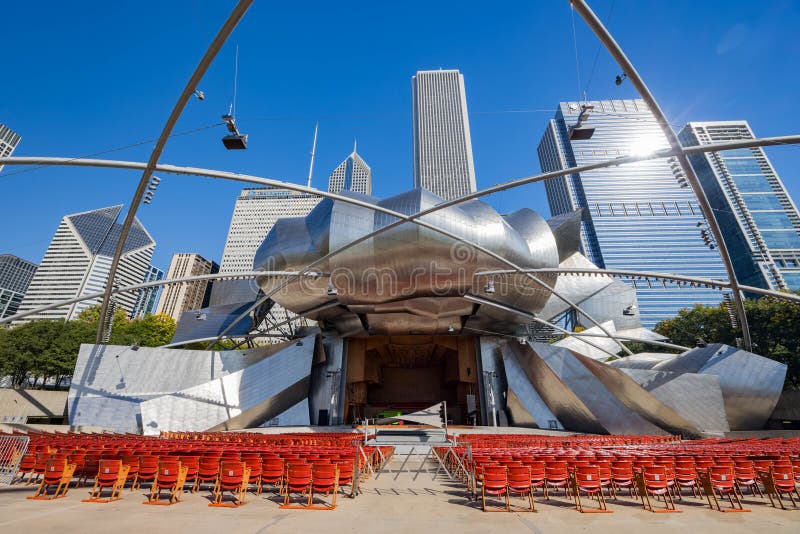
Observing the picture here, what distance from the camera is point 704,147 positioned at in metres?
9.74

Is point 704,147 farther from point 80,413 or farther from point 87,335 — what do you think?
point 87,335

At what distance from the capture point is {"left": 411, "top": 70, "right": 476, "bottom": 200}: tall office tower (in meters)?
163

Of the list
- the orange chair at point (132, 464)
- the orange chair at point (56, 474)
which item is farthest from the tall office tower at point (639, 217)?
the orange chair at point (56, 474)

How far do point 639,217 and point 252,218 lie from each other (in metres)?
156

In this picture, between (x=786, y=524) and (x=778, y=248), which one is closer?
(x=786, y=524)

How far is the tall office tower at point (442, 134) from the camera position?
163 metres

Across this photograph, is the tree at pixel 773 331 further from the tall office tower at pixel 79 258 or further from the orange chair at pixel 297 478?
the tall office tower at pixel 79 258

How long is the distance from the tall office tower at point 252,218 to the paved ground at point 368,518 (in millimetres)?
147701

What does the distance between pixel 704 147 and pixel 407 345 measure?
3412 centimetres

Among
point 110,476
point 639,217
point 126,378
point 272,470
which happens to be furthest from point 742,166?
point 126,378

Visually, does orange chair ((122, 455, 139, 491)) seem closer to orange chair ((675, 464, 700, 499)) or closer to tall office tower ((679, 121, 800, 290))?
orange chair ((675, 464, 700, 499))

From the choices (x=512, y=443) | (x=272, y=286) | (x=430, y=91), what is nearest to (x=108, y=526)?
(x=512, y=443)

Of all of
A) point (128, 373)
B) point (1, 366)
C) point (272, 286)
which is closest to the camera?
point (128, 373)

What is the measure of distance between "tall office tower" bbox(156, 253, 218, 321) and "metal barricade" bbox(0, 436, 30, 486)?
412ft
